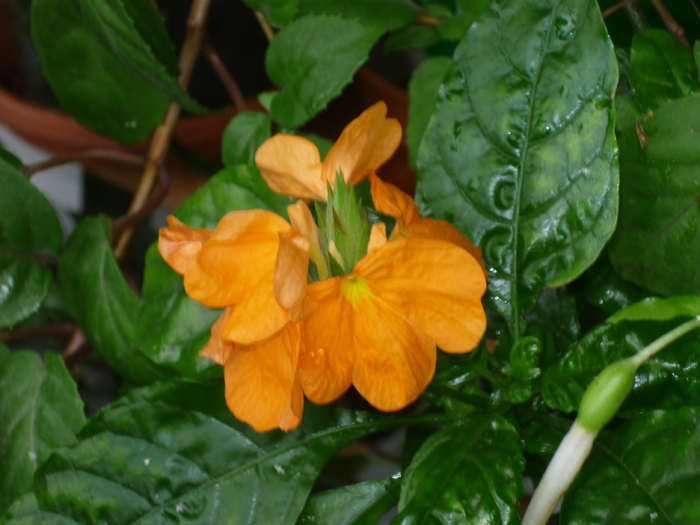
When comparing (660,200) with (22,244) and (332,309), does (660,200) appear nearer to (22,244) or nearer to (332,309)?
(332,309)

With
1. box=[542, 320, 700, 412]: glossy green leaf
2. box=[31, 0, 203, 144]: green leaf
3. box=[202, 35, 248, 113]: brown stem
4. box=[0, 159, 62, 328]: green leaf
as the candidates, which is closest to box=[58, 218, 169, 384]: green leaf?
box=[0, 159, 62, 328]: green leaf

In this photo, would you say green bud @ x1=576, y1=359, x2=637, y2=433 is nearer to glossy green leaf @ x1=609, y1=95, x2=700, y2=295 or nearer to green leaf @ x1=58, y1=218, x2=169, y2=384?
glossy green leaf @ x1=609, y1=95, x2=700, y2=295

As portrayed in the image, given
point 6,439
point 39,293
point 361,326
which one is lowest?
point 6,439

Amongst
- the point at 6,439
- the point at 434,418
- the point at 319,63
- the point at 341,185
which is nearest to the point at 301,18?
the point at 319,63

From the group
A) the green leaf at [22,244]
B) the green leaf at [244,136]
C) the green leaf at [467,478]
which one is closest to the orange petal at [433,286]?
the green leaf at [467,478]

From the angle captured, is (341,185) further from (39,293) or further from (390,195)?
(39,293)

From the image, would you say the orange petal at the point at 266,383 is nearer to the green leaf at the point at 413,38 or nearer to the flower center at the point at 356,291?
the flower center at the point at 356,291
